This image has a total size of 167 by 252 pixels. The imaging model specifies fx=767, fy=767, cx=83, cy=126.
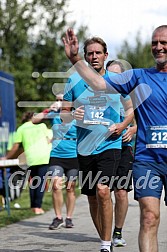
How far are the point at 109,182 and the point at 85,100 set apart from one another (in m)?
0.86

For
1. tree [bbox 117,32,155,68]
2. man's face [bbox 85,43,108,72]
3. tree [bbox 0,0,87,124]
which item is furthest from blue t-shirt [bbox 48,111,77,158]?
tree [bbox 117,32,155,68]

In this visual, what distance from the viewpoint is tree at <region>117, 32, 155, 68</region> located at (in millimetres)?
57406

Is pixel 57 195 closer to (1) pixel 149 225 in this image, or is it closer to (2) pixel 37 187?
(2) pixel 37 187

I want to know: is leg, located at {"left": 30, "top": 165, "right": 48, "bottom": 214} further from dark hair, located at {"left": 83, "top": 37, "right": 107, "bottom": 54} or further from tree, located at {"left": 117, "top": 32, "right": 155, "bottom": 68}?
tree, located at {"left": 117, "top": 32, "right": 155, "bottom": 68}

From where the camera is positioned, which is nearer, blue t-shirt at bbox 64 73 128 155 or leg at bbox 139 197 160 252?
leg at bbox 139 197 160 252

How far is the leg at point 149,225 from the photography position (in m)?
5.43

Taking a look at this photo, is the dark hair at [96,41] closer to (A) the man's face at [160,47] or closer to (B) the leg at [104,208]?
(B) the leg at [104,208]

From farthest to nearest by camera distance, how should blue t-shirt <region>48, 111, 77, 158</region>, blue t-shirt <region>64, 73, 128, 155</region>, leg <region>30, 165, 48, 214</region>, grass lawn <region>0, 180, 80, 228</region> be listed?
1. leg <region>30, 165, 48, 214</region>
2. grass lawn <region>0, 180, 80, 228</region>
3. blue t-shirt <region>48, 111, 77, 158</region>
4. blue t-shirt <region>64, 73, 128, 155</region>

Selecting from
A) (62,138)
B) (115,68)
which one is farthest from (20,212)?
(115,68)

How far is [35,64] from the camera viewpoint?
165 ft

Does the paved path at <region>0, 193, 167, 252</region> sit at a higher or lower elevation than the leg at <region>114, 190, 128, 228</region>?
lower

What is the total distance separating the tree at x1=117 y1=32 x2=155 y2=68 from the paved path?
45.9m

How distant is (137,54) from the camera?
2297 inches

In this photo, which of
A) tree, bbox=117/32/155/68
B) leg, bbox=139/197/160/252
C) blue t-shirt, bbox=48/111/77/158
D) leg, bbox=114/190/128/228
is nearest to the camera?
leg, bbox=139/197/160/252
